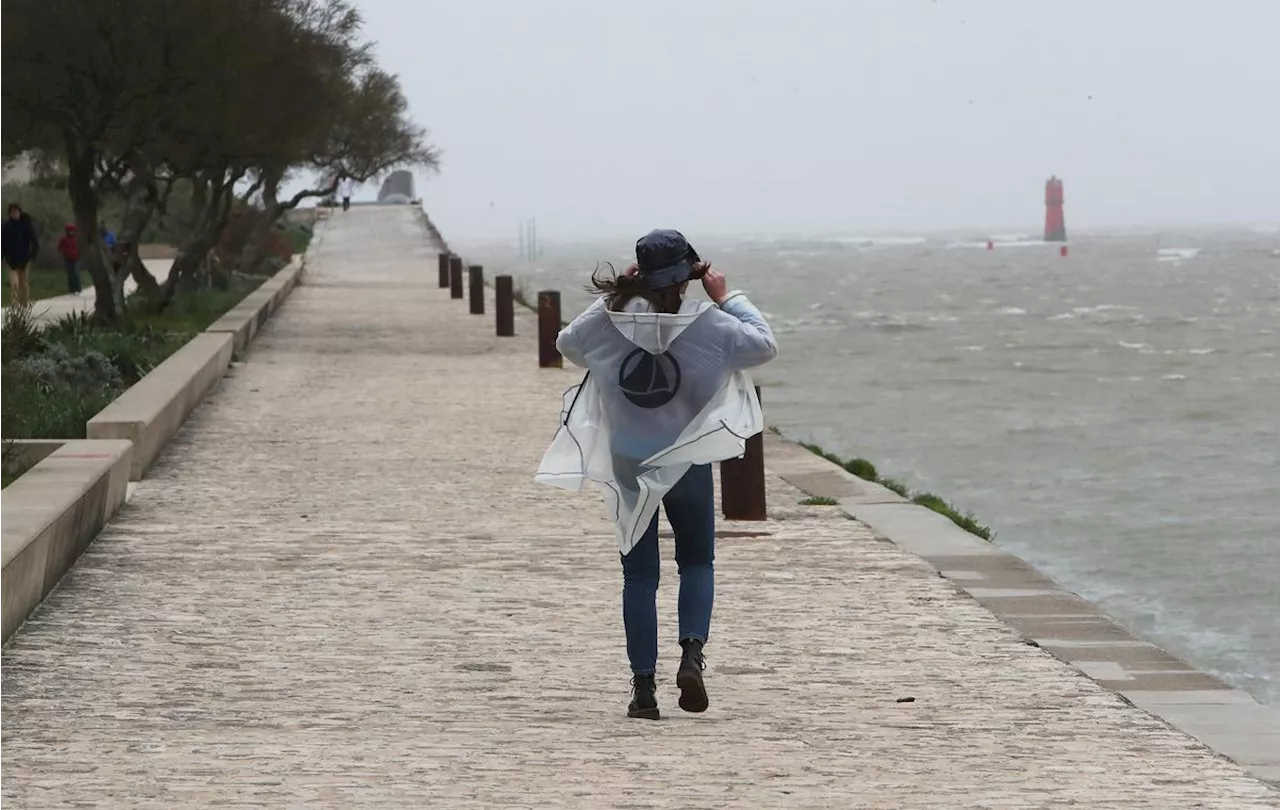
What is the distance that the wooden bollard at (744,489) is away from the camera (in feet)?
39.5

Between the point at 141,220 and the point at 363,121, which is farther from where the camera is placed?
the point at 363,121

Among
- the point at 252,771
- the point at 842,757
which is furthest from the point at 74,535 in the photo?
the point at 842,757

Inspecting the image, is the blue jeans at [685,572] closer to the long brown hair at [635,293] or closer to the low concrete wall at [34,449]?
the long brown hair at [635,293]

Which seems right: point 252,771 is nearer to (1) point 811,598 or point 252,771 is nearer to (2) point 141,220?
(1) point 811,598

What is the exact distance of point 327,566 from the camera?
418 inches

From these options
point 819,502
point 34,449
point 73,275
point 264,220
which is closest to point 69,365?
point 34,449

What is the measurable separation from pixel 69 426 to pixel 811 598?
20.4 ft

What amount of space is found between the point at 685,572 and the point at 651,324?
0.84 metres

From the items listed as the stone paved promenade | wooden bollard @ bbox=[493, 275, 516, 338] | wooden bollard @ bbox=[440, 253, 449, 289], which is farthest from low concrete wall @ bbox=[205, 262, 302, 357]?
the stone paved promenade

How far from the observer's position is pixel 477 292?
116ft

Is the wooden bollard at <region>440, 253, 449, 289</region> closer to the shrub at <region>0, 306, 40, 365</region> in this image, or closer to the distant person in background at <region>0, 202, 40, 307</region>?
the distant person in background at <region>0, 202, 40, 307</region>

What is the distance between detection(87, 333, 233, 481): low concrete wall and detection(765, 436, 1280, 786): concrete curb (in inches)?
168

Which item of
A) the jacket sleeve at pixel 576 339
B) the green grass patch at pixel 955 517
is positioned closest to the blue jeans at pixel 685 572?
the jacket sleeve at pixel 576 339

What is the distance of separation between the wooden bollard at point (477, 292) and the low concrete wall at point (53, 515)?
73.0 ft
